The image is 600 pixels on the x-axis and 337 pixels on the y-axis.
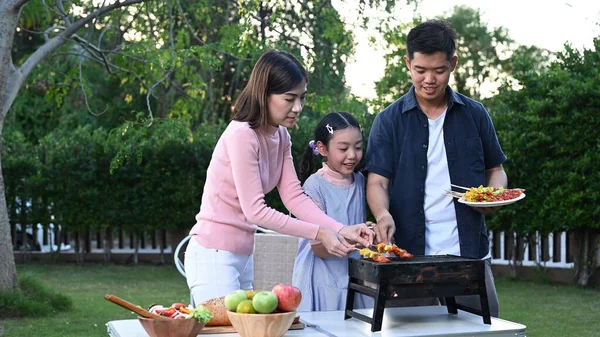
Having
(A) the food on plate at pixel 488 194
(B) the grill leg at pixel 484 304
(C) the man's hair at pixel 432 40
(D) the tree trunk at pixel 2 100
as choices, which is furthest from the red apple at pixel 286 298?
(D) the tree trunk at pixel 2 100

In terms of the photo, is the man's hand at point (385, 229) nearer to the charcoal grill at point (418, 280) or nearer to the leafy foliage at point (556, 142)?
the charcoal grill at point (418, 280)

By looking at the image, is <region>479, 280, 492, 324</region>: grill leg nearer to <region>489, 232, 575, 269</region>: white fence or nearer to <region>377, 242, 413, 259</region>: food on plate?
<region>377, 242, 413, 259</region>: food on plate

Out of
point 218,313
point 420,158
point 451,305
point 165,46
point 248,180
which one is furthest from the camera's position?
point 165,46

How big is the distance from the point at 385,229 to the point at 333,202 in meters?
0.58

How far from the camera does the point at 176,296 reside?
10.8 metres

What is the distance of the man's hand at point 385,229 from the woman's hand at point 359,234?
0.19 m

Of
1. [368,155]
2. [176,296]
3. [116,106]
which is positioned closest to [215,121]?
[116,106]

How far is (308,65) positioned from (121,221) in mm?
5659

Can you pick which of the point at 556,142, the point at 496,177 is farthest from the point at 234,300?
the point at 556,142

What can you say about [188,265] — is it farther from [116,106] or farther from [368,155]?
[116,106]

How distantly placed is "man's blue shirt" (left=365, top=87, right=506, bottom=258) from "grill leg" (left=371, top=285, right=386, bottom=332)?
684 mm

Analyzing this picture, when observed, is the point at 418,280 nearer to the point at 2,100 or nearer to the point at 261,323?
the point at 261,323

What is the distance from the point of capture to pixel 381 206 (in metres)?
4.06

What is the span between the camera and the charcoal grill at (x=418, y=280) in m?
3.39
